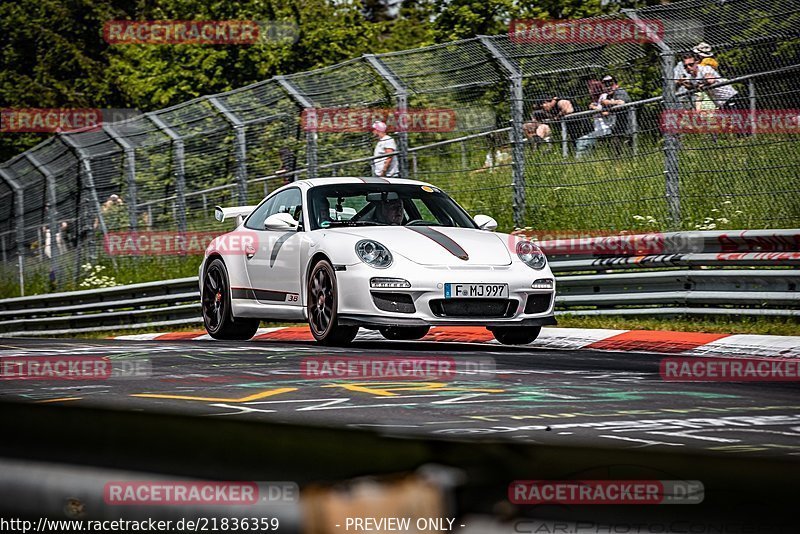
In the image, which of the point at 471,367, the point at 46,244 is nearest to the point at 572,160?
the point at 471,367

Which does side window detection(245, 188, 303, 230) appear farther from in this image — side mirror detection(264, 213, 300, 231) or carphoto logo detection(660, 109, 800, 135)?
carphoto logo detection(660, 109, 800, 135)

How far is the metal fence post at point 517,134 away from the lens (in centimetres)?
1280

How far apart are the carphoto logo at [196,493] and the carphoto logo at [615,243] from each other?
796cm

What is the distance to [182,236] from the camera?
59.7 feet

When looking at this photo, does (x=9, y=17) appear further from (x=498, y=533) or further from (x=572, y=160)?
(x=498, y=533)

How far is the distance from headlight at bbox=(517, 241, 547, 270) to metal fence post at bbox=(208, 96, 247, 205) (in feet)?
23.3

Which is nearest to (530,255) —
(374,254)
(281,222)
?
(374,254)

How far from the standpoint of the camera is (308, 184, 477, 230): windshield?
33.1ft

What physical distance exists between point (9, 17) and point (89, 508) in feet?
152

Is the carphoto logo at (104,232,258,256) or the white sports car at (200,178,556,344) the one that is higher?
the carphoto logo at (104,232,258,256)

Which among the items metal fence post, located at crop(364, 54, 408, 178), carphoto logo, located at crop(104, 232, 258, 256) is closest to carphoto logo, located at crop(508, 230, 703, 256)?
metal fence post, located at crop(364, 54, 408, 178)

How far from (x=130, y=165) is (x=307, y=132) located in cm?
445

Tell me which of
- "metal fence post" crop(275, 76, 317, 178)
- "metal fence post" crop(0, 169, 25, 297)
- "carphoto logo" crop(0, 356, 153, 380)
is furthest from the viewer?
"metal fence post" crop(0, 169, 25, 297)

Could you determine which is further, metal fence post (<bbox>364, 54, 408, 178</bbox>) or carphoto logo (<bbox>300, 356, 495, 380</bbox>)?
metal fence post (<bbox>364, 54, 408, 178</bbox>)
